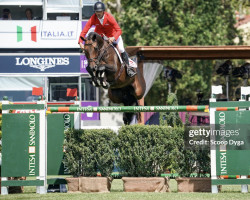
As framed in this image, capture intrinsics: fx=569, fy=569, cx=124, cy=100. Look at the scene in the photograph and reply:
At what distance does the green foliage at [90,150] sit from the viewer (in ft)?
24.5

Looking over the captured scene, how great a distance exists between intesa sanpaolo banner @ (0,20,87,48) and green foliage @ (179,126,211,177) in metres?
11.7

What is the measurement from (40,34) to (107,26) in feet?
33.6

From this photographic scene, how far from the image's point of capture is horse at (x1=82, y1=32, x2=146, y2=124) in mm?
8391

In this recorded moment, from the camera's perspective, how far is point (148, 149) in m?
7.34

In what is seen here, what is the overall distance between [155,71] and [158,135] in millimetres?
12022

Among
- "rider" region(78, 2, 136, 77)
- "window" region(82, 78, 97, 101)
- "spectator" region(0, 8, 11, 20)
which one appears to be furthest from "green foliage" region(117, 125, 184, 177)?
"spectator" region(0, 8, 11, 20)

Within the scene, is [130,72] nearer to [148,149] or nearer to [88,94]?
[148,149]

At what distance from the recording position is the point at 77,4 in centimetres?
1917

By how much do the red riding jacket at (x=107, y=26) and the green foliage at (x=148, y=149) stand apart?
80.9 inches

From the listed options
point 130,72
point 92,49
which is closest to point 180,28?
point 130,72

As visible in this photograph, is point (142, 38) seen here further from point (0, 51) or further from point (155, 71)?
point (0, 51)

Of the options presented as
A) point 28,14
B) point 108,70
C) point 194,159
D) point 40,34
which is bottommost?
point 194,159

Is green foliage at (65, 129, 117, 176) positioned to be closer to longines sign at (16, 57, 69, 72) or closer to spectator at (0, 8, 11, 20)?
longines sign at (16, 57, 69, 72)

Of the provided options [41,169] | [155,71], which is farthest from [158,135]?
[155,71]
